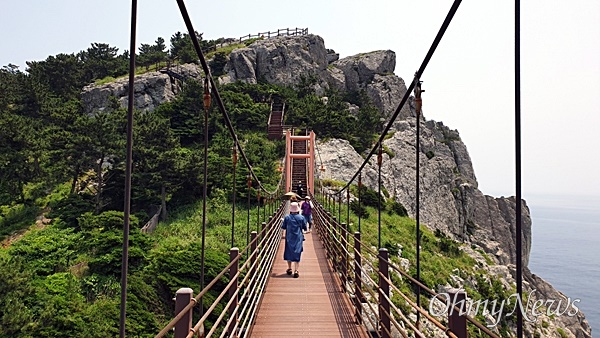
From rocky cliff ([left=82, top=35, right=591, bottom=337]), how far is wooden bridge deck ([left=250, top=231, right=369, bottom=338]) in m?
11.3

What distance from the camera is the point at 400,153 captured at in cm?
2955

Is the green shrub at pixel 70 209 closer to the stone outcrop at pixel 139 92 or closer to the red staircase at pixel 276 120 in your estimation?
the red staircase at pixel 276 120

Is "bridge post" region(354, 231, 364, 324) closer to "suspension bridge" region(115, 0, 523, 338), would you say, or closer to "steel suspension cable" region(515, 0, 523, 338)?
"suspension bridge" region(115, 0, 523, 338)

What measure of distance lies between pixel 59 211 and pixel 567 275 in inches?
7469

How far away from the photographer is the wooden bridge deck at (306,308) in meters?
4.28

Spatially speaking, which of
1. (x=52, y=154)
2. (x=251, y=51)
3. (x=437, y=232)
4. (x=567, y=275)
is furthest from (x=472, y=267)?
(x=567, y=275)

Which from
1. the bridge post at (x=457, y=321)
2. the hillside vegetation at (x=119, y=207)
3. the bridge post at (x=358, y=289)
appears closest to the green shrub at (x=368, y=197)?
the hillside vegetation at (x=119, y=207)

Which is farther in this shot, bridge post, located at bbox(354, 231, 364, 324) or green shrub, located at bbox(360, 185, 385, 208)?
green shrub, located at bbox(360, 185, 385, 208)

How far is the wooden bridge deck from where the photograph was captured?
14.0 feet

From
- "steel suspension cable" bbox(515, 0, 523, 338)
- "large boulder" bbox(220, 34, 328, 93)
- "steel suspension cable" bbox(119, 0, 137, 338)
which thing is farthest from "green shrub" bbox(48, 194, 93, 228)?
"large boulder" bbox(220, 34, 328, 93)

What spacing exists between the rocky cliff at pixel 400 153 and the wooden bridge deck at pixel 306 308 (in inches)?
443

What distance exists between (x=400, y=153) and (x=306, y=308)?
25560 millimetres

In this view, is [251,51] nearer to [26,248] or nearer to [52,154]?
[52,154]

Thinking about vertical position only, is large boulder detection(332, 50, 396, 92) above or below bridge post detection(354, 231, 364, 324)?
above
